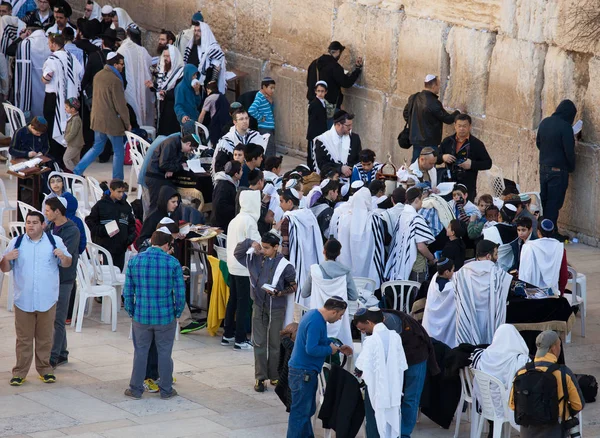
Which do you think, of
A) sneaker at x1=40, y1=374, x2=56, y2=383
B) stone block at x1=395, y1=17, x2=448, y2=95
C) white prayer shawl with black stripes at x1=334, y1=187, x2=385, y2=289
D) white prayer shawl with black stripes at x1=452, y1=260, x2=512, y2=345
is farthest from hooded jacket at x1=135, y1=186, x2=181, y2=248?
stone block at x1=395, y1=17, x2=448, y2=95

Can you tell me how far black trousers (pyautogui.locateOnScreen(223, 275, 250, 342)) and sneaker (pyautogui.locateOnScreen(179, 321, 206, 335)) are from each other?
48 cm

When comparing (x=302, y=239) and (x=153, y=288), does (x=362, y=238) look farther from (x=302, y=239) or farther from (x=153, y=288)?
(x=153, y=288)

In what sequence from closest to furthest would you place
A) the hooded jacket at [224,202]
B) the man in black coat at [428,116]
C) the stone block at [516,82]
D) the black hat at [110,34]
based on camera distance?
the hooded jacket at [224,202] → the stone block at [516,82] → the man in black coat at [428,116] → the black hat at [110,34]

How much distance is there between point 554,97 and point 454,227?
402 centimetres

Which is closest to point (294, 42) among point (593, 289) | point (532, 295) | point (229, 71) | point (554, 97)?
point (229, 71)

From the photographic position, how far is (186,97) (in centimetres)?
1766

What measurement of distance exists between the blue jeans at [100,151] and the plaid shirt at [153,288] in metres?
6.41

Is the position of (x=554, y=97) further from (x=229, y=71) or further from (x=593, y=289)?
(x=229, y=71)

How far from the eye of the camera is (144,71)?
18594 millimetres

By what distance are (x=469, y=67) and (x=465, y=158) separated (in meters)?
2.24

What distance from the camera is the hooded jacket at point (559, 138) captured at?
14.4 m

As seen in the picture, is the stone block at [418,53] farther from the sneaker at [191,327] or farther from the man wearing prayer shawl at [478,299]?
the man wearing prayer shawl at [478,299]

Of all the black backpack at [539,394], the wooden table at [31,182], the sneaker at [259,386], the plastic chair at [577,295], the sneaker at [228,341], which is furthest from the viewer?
the wooden table at [31,182]

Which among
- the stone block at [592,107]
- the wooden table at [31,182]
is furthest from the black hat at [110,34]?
the stone block at [592,107]
